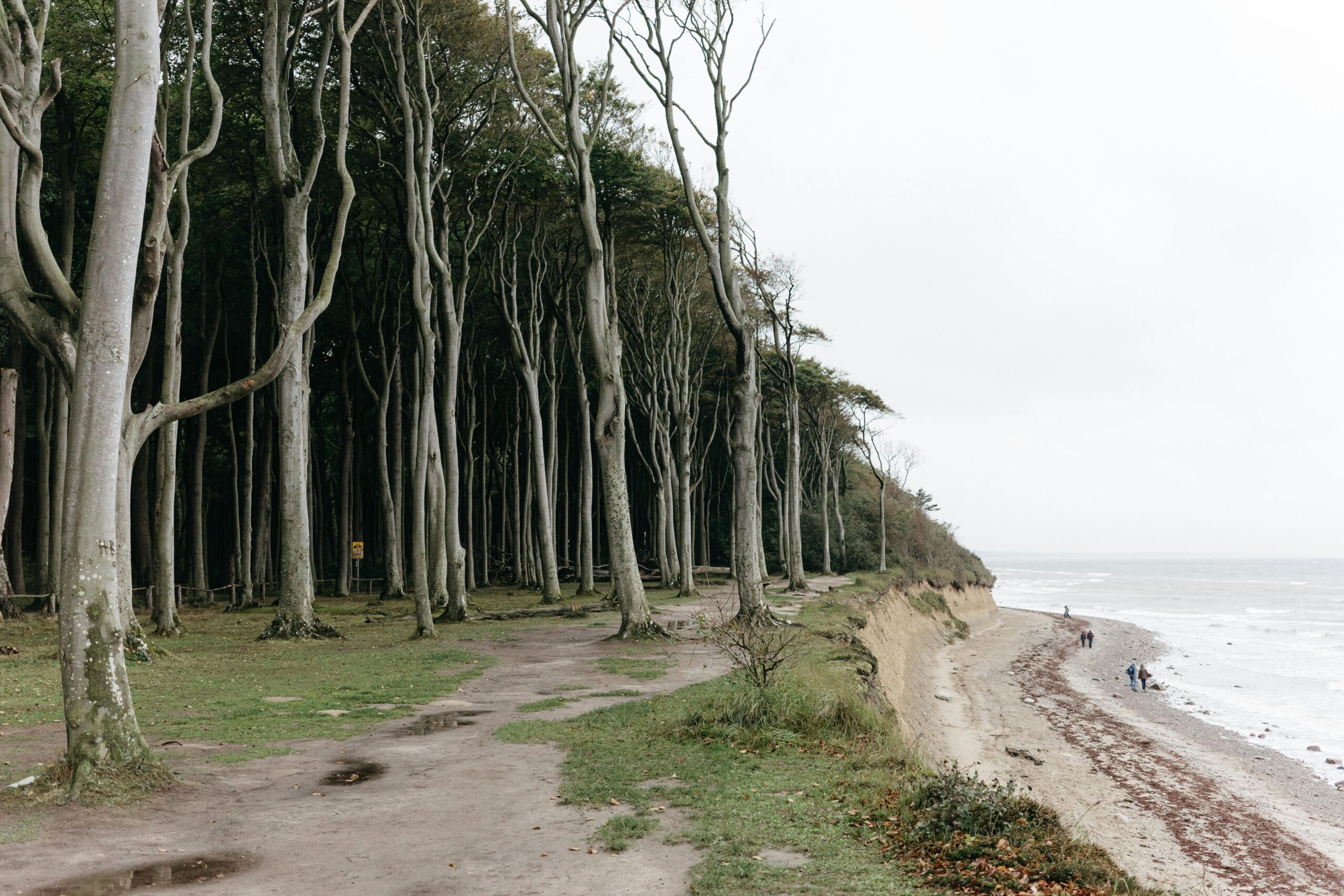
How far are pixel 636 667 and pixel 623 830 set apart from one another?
849 cm

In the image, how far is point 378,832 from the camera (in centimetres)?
688

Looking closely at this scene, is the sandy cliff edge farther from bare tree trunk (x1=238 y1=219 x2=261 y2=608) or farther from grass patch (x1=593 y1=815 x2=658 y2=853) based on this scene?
bare tree trunk (x1=238 y1=219 x2=261 y2=608)

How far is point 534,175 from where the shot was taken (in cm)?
2609

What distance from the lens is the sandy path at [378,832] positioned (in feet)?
19.2

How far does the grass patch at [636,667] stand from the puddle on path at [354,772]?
218 inches

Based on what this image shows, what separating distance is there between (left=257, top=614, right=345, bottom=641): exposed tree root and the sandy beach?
1156 cm

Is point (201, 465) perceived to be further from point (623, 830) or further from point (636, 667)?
point (623, 830)

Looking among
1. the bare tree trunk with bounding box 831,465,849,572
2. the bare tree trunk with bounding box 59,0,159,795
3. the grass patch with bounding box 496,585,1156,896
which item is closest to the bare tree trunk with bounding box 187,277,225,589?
the grass patch with bounding box 496,585,1156,896

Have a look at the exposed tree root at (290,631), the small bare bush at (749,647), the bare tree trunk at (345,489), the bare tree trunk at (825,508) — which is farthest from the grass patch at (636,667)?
the bare tree trunk at (825,508)

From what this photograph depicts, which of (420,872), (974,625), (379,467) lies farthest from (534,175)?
(974,625)

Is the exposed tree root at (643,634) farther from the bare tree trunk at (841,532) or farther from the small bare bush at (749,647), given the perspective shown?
the bare tree trunk at (841,532)

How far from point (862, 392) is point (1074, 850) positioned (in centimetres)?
4112

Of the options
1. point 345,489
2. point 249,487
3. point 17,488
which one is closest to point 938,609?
point 345,489

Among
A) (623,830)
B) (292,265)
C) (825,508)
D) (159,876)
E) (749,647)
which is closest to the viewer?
(159,876)
